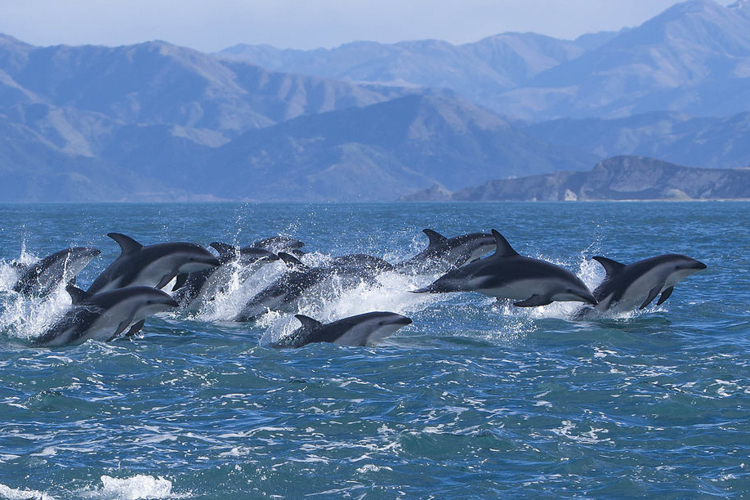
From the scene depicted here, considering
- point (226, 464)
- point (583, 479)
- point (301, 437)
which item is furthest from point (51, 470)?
point (583, 479)

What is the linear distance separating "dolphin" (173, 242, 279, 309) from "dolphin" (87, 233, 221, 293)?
49.5 inches

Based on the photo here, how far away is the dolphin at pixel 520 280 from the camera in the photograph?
19.3 meters

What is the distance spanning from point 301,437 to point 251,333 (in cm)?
767

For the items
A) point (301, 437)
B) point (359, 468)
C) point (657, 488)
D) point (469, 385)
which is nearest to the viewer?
point (657, 488)

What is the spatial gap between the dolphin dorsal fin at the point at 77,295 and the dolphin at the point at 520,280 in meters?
7.01

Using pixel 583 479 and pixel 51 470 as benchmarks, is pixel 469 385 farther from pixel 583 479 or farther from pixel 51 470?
pixel 51 470

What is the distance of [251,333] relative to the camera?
66.0 ft

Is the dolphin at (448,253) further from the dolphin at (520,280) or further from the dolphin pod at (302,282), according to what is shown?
the dolphin at (520,280)

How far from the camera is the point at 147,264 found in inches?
808

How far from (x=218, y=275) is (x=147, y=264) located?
2.18 metres

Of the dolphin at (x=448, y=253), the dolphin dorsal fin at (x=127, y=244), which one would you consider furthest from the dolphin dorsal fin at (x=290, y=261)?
the dolphin dorsal fin at (x=127, y=244)

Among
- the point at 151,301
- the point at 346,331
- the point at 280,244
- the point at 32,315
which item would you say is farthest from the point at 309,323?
the point at 280,244

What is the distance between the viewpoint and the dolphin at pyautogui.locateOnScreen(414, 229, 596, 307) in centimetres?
1933

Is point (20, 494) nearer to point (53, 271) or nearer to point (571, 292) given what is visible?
point (571, 292)
